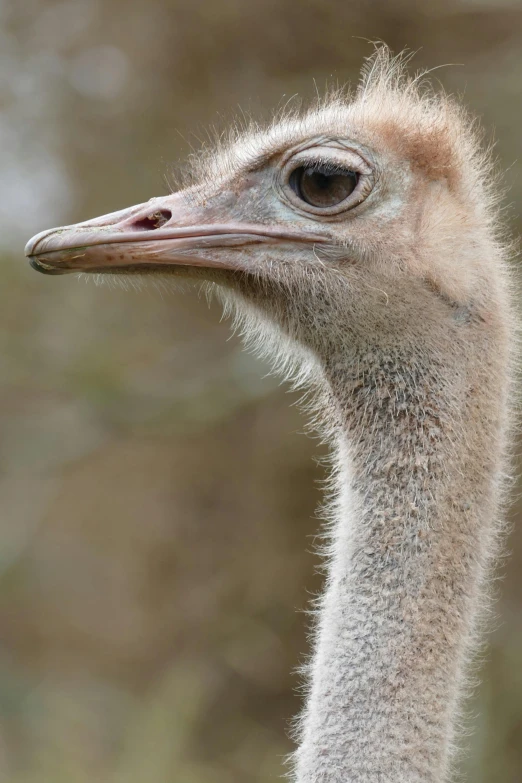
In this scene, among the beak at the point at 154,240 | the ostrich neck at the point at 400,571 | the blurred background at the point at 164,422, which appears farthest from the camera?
the blurred background at the point at 164,422

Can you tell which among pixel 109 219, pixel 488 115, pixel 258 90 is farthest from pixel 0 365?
pixel 109 219

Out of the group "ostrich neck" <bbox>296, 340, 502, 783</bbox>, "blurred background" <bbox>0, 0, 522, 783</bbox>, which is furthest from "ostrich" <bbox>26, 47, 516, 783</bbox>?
"blurred background" <bbox>0, 0, 522, 783</bbox>

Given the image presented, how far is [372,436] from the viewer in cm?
253

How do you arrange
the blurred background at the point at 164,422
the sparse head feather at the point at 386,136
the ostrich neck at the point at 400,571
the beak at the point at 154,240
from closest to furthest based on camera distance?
the ostrich neck at the point at 400,571
the beak at the point at 154,240
the sparse head feather at the point at 386,136
the blurred background at the point at 164,422

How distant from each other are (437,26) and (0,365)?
2.79m

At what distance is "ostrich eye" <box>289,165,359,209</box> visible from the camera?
264 centimetres

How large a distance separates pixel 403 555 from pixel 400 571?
3cm

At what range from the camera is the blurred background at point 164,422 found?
5.87 metres

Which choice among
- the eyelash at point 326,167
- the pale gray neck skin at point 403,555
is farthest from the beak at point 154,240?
the pale gray neck skin at point 403,555

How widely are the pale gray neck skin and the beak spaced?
33 cm

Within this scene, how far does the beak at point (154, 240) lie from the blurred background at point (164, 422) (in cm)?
255

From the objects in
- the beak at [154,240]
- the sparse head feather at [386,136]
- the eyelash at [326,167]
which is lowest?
the beak at [154,240]

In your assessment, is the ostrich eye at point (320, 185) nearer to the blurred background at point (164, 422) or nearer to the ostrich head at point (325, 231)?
the ostrich head at point (325, 231)

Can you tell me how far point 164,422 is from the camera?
5.90 m
